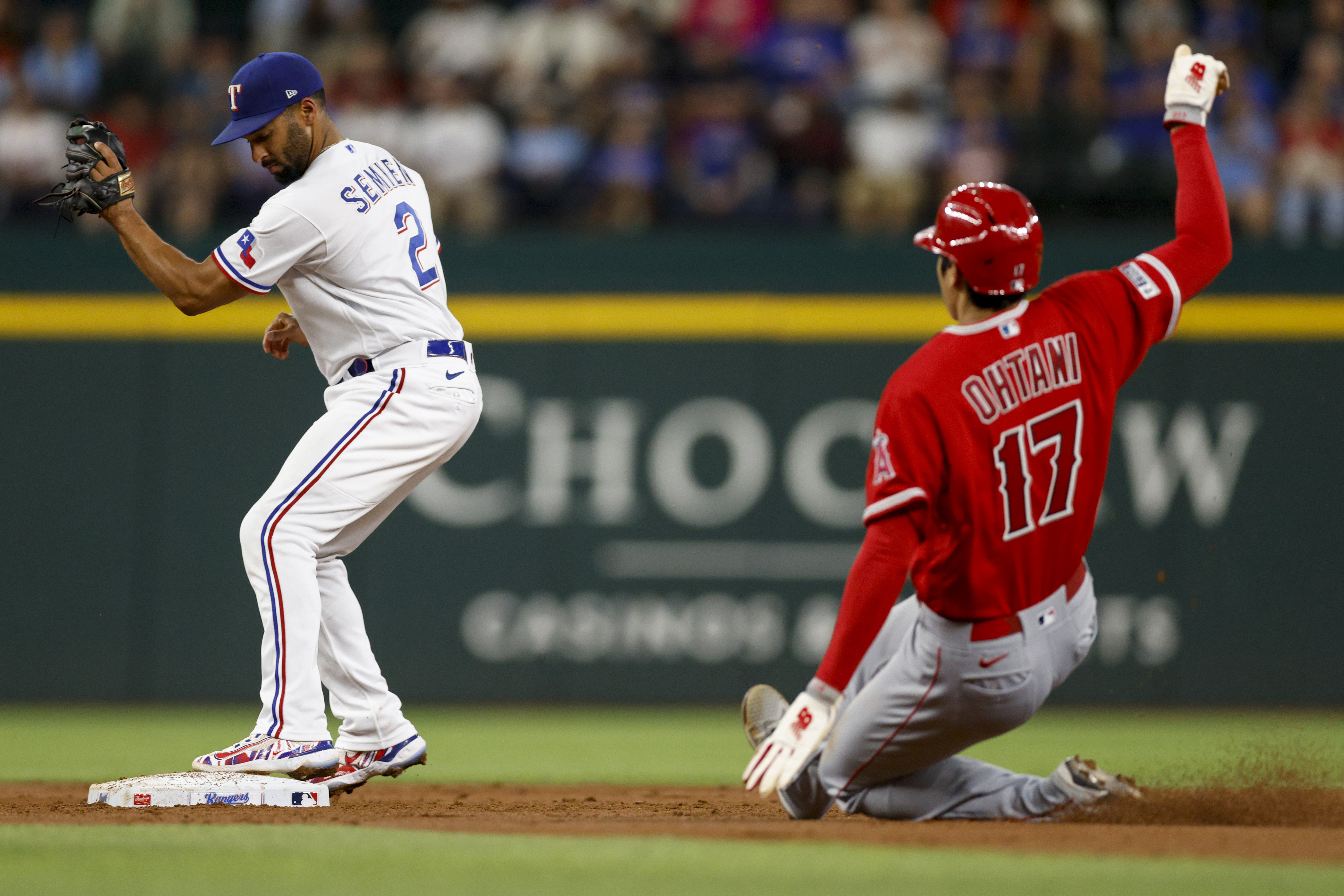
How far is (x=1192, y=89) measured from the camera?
14.1 ft

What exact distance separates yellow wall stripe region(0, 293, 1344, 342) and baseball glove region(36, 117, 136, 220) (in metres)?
4.14

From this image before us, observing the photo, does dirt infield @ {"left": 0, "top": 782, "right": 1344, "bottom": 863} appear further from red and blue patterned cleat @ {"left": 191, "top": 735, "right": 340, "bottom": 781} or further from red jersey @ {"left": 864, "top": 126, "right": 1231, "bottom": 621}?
red jersey @ {"left": 864, "top": 126, "right": 1231, "bottom": 621}

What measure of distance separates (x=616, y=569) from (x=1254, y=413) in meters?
3.65

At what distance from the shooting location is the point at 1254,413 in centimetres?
864

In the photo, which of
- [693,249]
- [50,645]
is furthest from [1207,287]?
[50,645]

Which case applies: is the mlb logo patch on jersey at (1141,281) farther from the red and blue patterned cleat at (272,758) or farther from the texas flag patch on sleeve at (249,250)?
the red and blue patterned cleat at (272,758)

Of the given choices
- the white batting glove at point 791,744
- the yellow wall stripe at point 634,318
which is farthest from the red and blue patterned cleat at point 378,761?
the yellow wall stripe at point 634,318

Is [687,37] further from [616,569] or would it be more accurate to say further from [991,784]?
Result: [991,784]

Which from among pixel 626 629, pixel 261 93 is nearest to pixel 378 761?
pixel 261 93

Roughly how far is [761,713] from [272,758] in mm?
1391

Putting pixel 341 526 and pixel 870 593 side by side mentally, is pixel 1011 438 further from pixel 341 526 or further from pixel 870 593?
pixel 341 526

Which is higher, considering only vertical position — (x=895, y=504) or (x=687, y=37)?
(x=687, y=37)

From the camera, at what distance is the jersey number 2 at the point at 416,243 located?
4805mm

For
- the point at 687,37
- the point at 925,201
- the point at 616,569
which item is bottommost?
the point at 616,569
